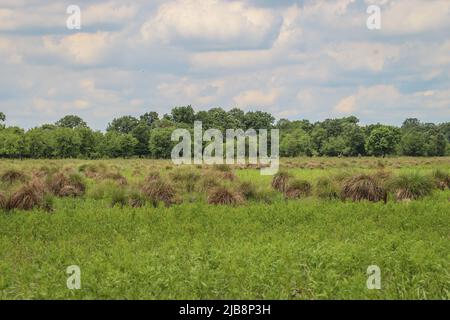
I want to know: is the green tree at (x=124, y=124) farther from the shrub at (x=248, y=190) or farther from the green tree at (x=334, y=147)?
the shrub at (x=248, y=190)

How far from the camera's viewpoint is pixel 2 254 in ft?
36.0

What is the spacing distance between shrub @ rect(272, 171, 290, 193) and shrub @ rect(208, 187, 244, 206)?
12.7 feet

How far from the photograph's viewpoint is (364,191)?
61.6ft

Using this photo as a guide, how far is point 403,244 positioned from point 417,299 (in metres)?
3.02

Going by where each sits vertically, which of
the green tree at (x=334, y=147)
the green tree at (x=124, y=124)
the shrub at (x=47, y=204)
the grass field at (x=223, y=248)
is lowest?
the grass field at (x=223, y=248)

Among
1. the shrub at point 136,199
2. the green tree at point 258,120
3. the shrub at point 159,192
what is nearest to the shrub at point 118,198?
the shrub at point 136,199

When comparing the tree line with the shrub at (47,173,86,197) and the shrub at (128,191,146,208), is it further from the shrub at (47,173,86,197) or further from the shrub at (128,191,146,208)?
the shrub at (128,191,146,208)

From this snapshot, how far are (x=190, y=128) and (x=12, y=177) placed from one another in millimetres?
71181

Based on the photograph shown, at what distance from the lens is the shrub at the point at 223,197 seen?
17703 millimetres

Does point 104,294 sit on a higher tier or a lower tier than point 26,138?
lower

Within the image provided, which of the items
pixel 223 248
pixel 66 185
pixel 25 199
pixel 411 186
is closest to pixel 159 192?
pixel 25 199

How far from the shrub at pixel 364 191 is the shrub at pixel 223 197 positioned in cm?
388
